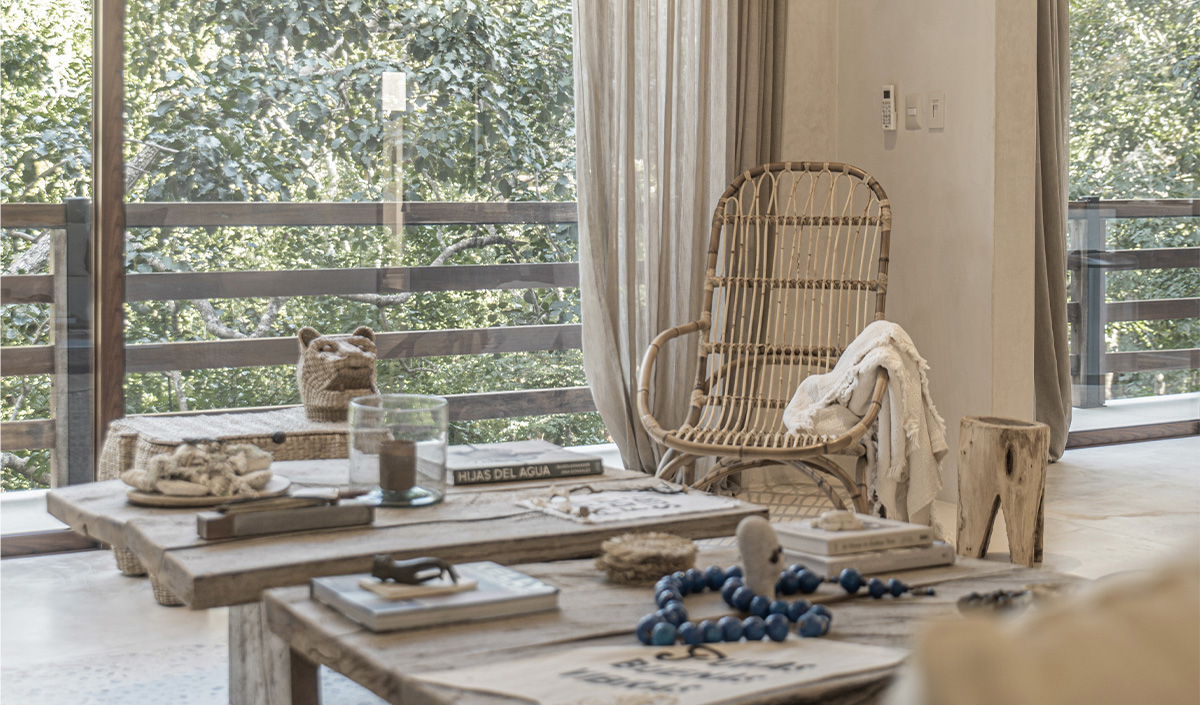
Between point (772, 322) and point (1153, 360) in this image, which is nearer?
point (772, 322)

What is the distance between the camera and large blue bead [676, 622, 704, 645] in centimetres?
121

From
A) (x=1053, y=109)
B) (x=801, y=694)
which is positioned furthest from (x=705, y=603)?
(x=1053, y=109)

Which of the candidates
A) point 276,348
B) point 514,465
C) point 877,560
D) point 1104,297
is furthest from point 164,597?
point 1104,297

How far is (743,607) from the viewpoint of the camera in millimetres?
1356

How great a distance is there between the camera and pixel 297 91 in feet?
11.4

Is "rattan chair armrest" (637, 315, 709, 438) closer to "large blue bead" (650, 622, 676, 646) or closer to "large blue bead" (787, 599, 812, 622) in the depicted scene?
"large blue bead" (787, 599, 812, 622)

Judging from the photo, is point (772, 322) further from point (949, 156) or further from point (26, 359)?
point (26, 359)

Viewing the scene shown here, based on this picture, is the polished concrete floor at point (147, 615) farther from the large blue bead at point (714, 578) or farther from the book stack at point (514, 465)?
the large blue bead at point (714, 578)

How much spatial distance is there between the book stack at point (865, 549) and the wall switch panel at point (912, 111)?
2.51m

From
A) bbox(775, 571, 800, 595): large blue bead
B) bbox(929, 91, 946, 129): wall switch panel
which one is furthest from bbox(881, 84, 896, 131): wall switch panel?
bbox(775, 571, 800, 595): large blue bead

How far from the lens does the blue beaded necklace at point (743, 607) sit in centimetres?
122

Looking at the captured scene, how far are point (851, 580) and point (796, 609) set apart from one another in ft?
0.54

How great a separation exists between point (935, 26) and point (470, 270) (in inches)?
67.9

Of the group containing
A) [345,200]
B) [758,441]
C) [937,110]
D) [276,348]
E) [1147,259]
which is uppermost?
[937,110]
